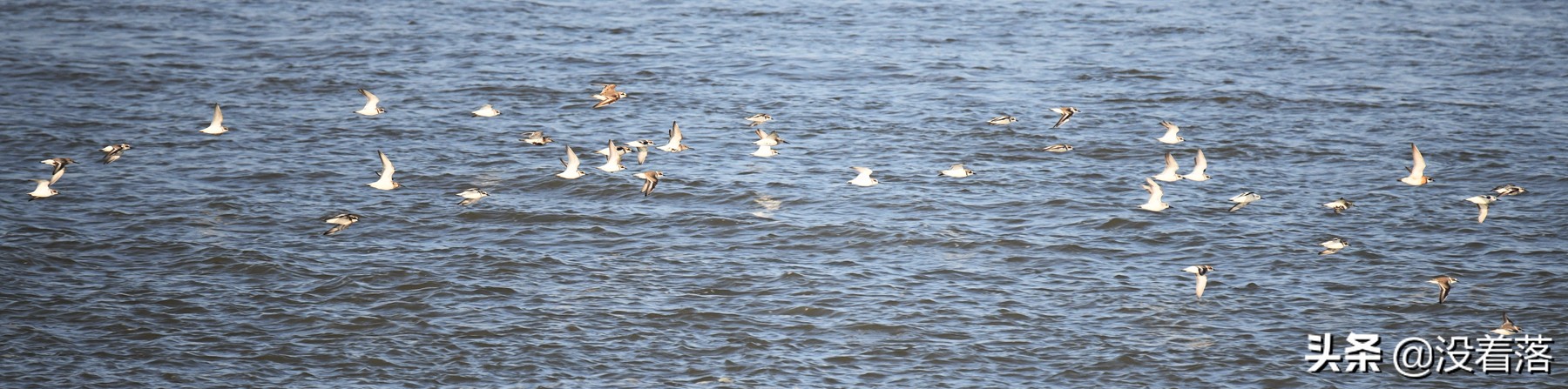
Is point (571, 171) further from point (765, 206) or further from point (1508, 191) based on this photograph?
point (1508, 191)

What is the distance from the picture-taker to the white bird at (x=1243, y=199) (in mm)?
26766

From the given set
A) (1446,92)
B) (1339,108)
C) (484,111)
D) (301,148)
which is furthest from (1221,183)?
(301,148)

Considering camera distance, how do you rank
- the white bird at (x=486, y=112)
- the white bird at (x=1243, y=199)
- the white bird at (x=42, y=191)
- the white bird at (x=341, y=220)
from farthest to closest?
the white bird at (x=486, y=112) < the white bird at (x=1243, y=199) < the white bird at (x=42, y=191) < the white bird at (x=341, y=220)

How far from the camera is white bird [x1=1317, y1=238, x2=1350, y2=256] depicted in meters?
24.0

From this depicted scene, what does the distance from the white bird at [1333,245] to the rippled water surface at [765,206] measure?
0.20m

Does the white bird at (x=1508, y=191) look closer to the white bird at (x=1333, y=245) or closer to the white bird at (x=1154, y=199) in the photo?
the white bird at (x=1333, y=245)

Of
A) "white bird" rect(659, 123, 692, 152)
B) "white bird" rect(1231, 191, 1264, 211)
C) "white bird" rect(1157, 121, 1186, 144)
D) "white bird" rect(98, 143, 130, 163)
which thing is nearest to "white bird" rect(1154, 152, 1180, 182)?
"white bird" rect(1231, 191, 1264, 211)

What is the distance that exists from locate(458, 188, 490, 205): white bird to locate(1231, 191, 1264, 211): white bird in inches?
527

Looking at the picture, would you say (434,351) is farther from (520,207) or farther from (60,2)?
(60,2)

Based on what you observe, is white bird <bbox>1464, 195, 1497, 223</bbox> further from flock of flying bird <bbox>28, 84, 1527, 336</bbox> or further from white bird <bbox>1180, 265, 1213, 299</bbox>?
white bird <bbox>1180, 265, 1213, 299</bbox>

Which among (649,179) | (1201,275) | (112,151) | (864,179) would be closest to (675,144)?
(649,179)

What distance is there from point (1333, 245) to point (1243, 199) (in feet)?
9.67

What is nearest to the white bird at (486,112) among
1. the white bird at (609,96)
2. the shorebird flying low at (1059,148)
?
the white bird at (609,96)

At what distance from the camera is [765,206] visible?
90.3 feet
